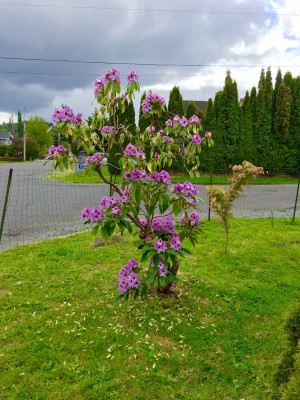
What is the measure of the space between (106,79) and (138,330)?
7.69 feet

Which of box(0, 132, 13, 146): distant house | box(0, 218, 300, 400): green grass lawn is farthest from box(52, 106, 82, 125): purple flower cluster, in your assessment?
box(0, 132, 13, 146): distant house

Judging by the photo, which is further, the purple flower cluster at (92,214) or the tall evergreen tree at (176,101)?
the tall evergreen tree at (176,101)

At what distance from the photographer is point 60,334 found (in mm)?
3072

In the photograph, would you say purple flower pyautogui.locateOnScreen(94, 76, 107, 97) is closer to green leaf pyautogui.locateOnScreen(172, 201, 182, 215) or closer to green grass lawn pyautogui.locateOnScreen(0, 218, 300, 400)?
green leaf pyautogui.locateOnScreen(172, 201, 182, 215)

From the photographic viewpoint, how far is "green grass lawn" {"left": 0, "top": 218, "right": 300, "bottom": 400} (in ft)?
8.15

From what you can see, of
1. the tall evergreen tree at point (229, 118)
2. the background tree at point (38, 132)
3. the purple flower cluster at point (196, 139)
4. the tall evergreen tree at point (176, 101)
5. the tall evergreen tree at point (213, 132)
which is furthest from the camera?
the background tree at point (38, 132)

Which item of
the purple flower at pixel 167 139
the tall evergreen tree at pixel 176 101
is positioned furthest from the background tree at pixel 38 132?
the purple flower at pixel 167 139

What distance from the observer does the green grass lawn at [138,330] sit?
8.15 feet

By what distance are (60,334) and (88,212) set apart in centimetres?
128

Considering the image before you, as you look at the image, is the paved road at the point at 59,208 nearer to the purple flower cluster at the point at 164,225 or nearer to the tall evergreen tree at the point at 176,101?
the purple flower cluster at the point at 164,225

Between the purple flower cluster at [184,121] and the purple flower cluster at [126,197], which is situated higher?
→ the purple flower cluster at [184,121]

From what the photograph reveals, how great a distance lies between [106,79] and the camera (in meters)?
2.90

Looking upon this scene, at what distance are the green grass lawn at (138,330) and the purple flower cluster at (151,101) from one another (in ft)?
6.48

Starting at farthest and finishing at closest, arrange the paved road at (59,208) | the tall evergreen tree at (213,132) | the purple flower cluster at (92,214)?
the tall evergreen tree at (213,132), the paved road at (59,208), the purple flower cluster at (92,214)
